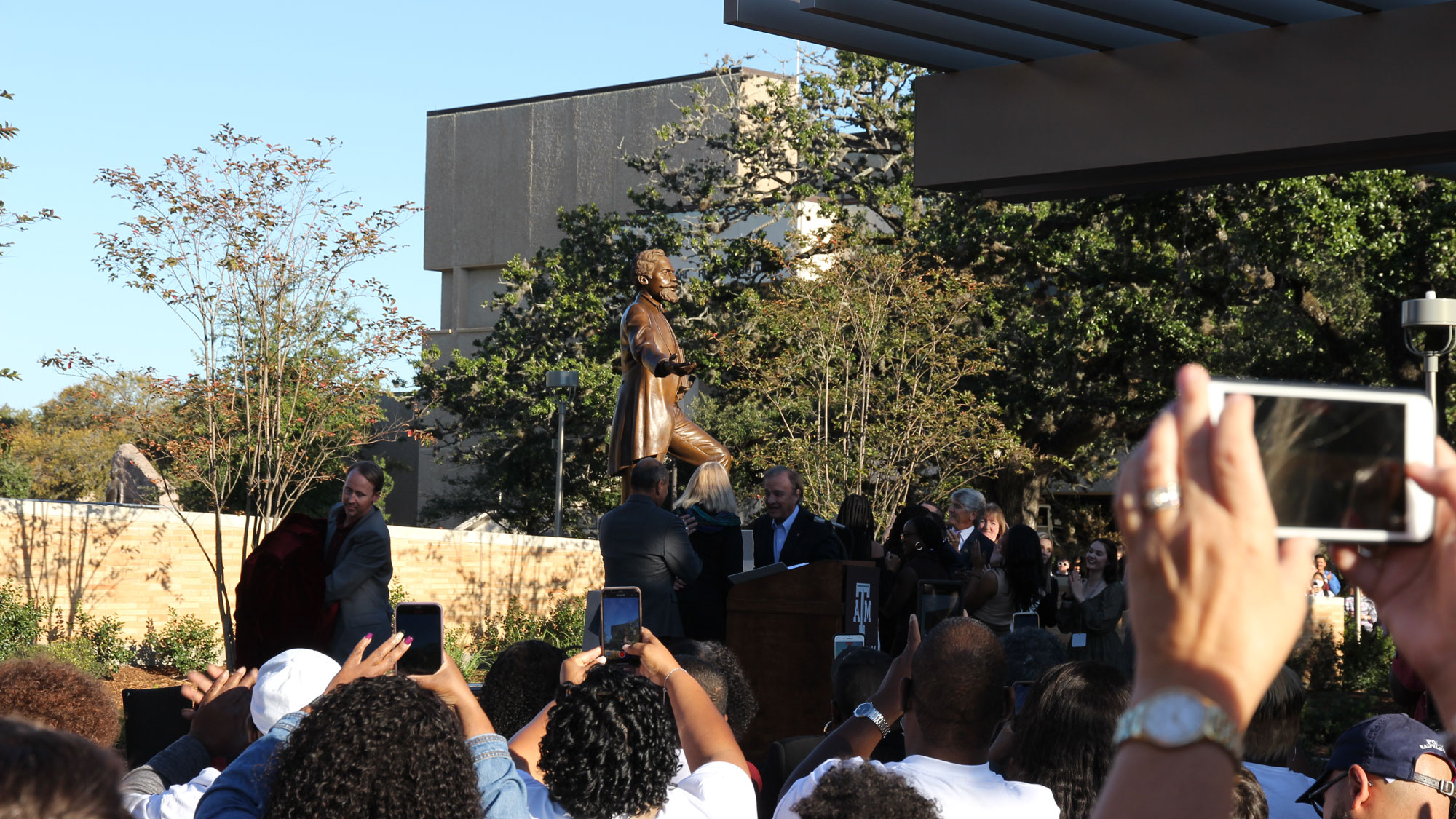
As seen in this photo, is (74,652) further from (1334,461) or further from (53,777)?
(1334,461)

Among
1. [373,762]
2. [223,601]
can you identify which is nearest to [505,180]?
[223,601]

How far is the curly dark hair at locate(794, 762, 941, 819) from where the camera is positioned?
8.57 ft

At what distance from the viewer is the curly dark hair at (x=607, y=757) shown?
9.98 feet

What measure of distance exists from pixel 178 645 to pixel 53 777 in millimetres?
15782

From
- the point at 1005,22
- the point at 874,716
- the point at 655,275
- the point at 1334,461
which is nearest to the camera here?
the point at 1334,461

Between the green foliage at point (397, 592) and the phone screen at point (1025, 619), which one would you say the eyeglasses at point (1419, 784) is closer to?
the phone screen at point (1025, 619)

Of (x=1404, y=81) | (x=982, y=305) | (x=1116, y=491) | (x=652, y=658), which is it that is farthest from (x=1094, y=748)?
(x=982, y=305)

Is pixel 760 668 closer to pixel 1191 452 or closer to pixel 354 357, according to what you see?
pixel 1191 452

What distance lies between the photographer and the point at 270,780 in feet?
8.69

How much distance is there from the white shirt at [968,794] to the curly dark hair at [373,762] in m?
0.81

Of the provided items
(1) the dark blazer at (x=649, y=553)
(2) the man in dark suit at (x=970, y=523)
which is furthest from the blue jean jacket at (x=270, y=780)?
(2) the man in dark suit at (x=970, y=523)

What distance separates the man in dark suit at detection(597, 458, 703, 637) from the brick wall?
9.65 metres

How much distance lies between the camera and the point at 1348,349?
66.9ft

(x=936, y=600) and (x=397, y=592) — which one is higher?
(x=936, y=600)
